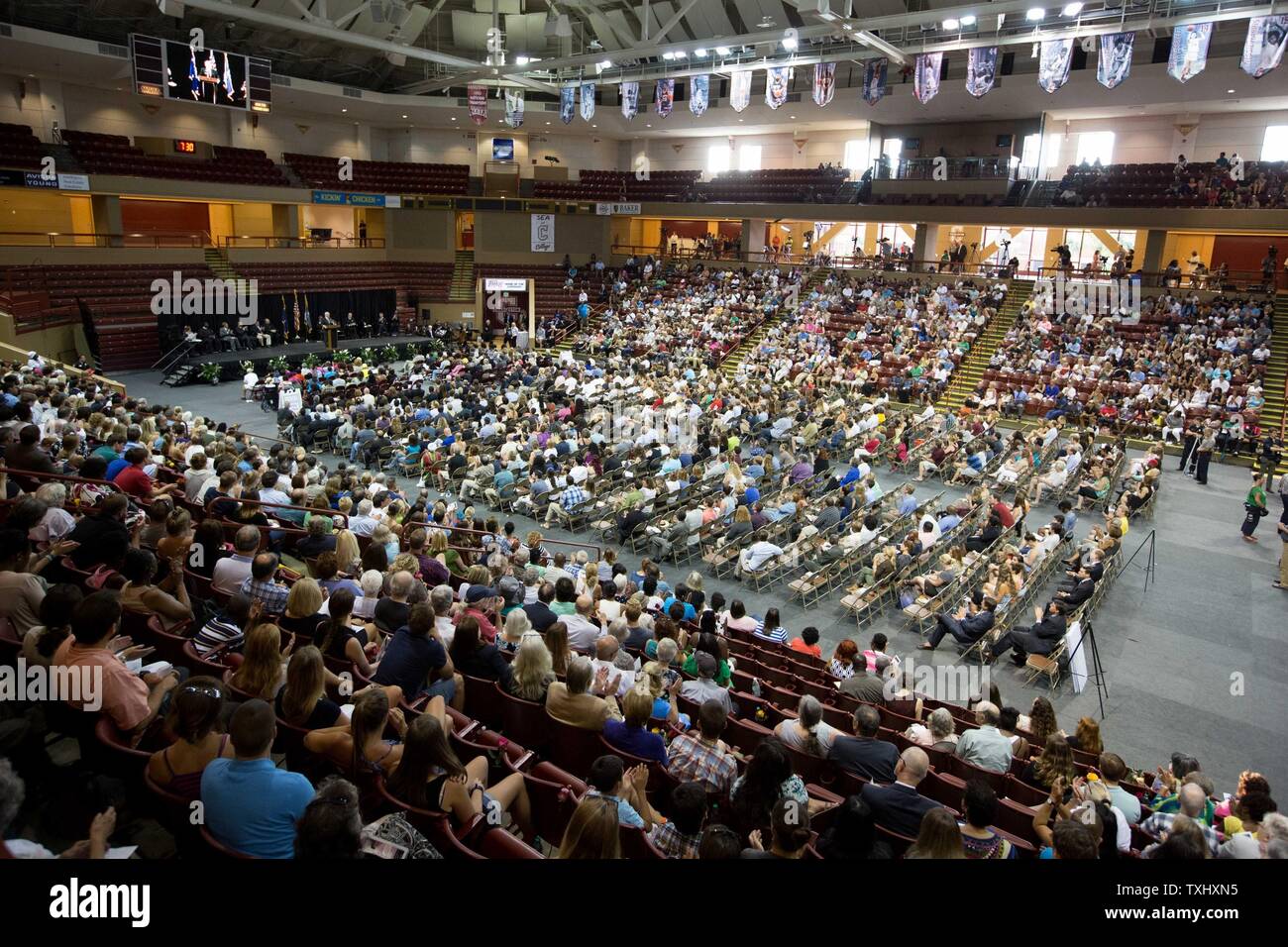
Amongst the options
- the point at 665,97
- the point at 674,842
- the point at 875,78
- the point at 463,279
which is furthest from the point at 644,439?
the point at 463,279

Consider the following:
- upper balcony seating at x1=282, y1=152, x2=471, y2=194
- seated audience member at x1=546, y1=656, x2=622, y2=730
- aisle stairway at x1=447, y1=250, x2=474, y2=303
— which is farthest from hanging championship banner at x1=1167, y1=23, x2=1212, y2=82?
upper balcony seating at x1=282, y1=152, x2=471, y2=194

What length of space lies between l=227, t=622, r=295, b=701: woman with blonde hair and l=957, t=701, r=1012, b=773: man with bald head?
4572mm

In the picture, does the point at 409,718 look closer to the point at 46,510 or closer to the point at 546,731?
the point at 546,731

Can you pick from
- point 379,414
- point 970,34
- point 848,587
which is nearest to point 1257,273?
point 970,34

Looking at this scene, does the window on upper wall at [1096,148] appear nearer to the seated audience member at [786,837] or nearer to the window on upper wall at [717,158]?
the window on upper wall at [717,158]

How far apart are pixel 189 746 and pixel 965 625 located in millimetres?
8151

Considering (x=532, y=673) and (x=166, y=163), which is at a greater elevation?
(x=166, y=163)

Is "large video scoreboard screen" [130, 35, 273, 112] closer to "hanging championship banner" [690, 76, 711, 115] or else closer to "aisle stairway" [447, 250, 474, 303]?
"aisle stairway" [447, 250, 474, 303]

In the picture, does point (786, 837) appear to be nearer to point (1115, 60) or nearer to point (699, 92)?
point (1115, 60)

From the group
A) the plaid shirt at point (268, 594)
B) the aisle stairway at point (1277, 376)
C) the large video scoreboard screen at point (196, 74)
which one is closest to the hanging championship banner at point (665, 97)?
the large video scoreboard screen at point (196, 74)

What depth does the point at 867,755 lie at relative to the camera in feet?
15.9

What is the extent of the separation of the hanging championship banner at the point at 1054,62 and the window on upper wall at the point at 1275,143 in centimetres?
1237

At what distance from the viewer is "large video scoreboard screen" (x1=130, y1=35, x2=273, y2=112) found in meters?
20.3
